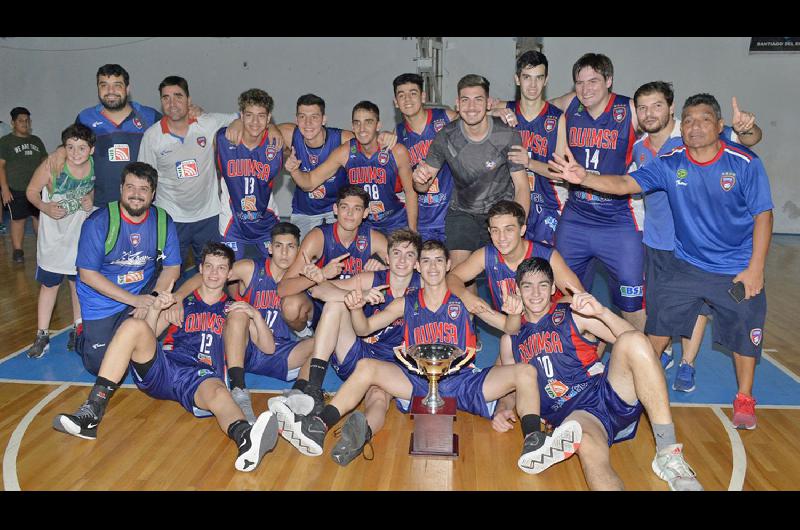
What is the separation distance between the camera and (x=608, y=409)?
4.04 meters

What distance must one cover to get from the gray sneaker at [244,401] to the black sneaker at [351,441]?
78cm

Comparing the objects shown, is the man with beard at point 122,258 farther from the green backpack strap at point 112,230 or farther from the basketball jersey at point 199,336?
the basketball jersey at point 199,336

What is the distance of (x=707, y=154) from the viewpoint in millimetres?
4582

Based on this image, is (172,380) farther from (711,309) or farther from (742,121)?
(742,121)

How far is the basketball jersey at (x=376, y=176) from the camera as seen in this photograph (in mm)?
6215

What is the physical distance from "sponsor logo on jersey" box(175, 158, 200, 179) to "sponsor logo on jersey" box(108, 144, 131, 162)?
50 centimetres

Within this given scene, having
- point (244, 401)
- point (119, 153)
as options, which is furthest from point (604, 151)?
point (119, 153)


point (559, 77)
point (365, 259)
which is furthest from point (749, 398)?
point (559, 77)

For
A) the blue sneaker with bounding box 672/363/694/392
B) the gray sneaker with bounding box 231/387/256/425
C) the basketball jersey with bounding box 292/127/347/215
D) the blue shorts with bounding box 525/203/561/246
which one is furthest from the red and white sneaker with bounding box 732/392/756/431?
the basketball jersey with bounding box 292/127/347/215

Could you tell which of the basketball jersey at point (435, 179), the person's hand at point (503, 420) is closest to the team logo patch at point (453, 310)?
the person's hand at point (503, 420)

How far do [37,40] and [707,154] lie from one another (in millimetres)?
13625

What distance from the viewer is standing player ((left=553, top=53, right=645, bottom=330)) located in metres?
5.52

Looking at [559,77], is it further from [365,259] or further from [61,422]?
[61,422]

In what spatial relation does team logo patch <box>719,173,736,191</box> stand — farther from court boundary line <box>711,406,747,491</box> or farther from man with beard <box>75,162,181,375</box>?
man with beard <box>75,162,181,375</box>
